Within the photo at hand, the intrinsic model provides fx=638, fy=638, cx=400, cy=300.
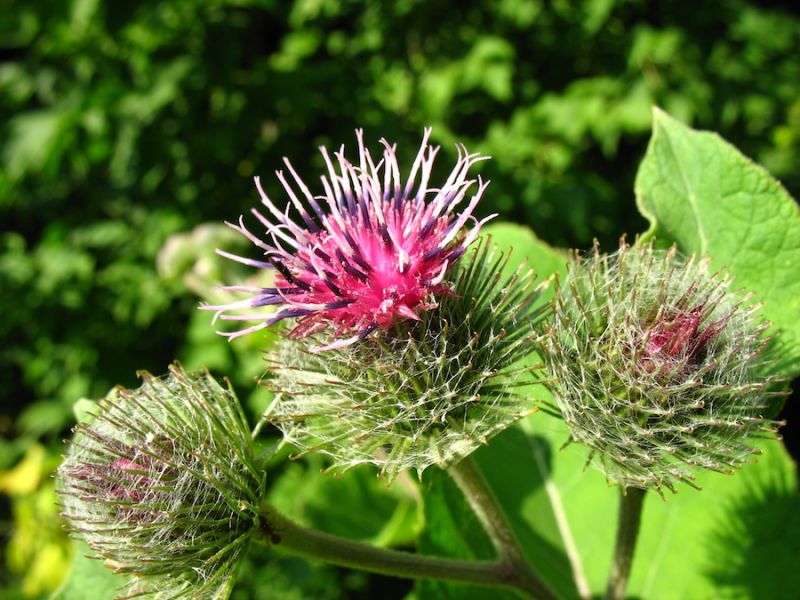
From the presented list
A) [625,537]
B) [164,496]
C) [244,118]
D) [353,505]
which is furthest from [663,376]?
[244,118]

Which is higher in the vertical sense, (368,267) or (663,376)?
(368,267)

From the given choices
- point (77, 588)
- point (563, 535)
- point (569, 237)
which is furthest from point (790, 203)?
point (569, 237)

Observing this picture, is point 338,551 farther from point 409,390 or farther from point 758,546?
point 758,546

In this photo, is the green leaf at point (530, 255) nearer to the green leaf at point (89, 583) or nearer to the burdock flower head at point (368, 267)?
the burdock flower head at point (368, 267)

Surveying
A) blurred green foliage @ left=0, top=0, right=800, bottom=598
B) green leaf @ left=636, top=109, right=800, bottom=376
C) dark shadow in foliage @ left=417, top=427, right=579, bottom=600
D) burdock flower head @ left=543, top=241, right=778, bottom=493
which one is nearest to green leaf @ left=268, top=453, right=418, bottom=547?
dark shadow in foliage @ left=417, top=427, right=579, bottom=600

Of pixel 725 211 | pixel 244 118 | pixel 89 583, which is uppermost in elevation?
pixel 244 118

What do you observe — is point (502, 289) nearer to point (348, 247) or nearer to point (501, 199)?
point (348, 247)
